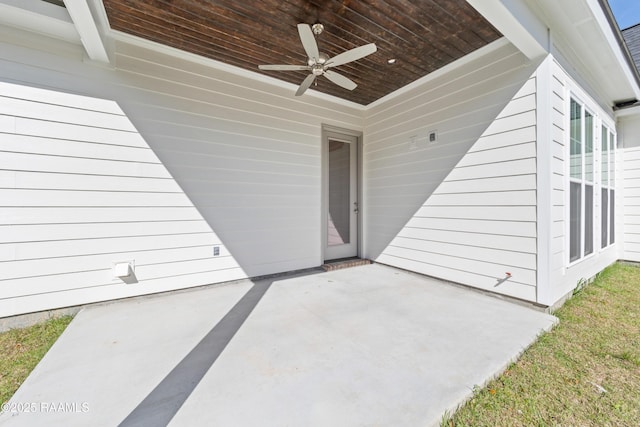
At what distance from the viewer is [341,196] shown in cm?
500

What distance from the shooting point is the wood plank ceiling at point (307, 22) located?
2508 millimetres

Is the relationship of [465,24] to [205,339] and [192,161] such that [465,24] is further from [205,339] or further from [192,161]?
[205,339]

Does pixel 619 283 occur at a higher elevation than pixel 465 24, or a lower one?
lower

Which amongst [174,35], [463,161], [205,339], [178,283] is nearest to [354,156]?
[463,161]

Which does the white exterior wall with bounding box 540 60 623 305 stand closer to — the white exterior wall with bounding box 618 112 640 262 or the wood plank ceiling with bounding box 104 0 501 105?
the wood plank ceiling with bounding box 104 0 501 105

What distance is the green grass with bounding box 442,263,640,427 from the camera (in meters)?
1.46

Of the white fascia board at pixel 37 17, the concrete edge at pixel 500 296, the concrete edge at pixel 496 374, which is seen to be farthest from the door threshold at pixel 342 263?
the white fascia board at pixel 37 17

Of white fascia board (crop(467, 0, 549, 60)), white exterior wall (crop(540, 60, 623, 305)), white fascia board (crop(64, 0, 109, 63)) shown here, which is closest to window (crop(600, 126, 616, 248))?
white exterior wall (crop(540, 60, 623, 305))

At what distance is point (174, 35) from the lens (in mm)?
2967

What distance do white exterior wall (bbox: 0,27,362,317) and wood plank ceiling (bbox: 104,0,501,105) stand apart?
16.5 inches

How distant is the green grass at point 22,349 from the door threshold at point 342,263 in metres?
3.28

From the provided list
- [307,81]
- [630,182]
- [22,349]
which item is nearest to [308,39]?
[307,81]

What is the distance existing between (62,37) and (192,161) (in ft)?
5.61

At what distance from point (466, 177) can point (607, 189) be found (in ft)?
9.69
